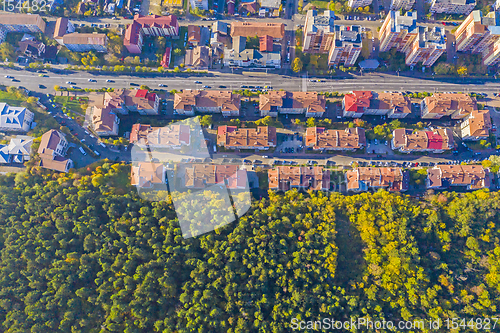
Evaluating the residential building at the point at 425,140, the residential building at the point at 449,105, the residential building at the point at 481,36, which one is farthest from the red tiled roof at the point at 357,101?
the residential building at the point at 481,36

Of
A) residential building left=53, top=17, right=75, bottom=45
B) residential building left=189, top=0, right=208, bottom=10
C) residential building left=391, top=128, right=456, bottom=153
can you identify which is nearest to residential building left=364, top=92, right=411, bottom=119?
residential building left=391, top=128, right=456, bottom=153

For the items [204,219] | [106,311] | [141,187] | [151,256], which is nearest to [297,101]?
[204,219]

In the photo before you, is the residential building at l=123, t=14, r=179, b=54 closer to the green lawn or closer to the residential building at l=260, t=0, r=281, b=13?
the green lawn

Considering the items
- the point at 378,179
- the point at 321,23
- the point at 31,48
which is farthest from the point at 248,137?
the point at 31,48

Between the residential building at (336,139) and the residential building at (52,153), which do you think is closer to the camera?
the residential building at (52,153)

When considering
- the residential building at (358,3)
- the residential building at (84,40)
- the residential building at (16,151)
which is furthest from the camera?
the residential building at (358,3)

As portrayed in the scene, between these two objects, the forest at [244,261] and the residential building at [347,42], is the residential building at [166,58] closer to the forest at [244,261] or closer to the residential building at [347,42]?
the forest at [244,261]

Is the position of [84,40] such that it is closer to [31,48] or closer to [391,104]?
[31,48]
